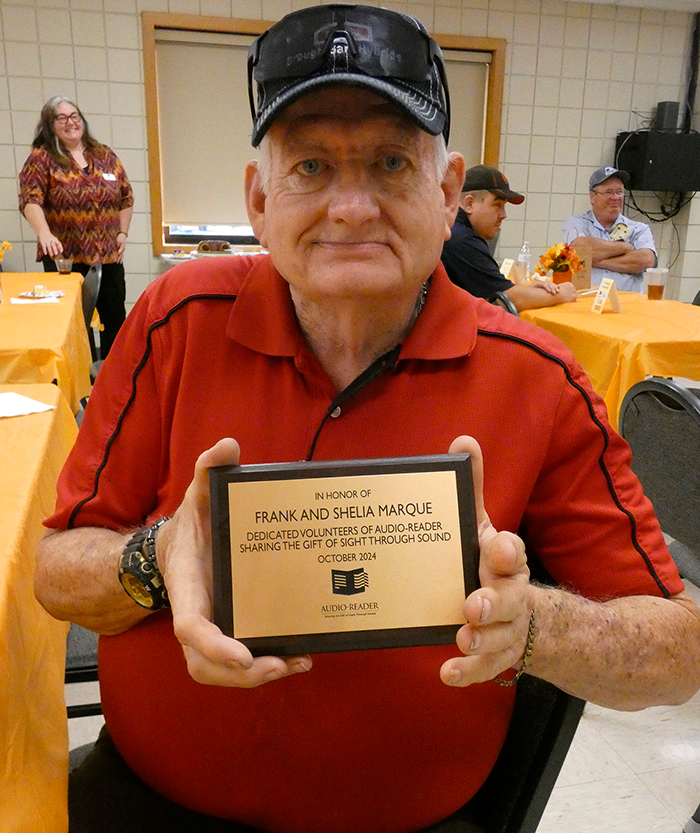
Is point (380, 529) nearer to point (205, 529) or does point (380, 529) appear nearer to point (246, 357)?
point (205, 529)

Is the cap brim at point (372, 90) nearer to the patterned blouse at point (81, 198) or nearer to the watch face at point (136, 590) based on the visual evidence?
the watch face at point (136, 590)

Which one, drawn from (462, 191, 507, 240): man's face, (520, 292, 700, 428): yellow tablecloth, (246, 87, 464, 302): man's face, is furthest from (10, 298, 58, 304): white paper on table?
(246, 87, 464, 302): man's face

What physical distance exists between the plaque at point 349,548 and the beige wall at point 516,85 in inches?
213

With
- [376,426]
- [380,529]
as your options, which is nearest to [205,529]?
[380,529]

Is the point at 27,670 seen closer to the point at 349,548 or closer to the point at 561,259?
the point at 349,548

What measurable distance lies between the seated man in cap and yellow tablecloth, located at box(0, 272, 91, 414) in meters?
1.60

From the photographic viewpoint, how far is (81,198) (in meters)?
4.76

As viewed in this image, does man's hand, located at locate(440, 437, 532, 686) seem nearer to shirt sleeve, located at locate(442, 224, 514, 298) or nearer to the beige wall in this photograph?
shirt sleeve, located at locate(442, 224, 514, 298)

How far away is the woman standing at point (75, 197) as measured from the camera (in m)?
4.58

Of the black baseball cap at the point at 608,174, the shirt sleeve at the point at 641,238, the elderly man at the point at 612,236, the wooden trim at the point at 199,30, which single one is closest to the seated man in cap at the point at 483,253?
the elderly man at the point at 612,236

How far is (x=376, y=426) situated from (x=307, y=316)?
19 centimetres

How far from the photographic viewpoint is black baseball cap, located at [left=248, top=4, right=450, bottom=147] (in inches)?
32.2

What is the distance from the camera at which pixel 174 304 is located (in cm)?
97

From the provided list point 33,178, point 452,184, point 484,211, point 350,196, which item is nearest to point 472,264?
point 484,211
